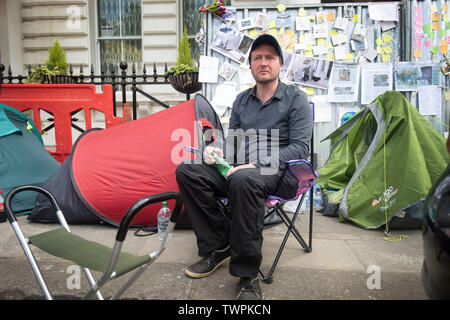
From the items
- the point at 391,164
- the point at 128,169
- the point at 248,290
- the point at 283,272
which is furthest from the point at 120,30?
the point at 248,290

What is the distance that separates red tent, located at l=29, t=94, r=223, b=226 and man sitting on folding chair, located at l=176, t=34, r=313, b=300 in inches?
20.8

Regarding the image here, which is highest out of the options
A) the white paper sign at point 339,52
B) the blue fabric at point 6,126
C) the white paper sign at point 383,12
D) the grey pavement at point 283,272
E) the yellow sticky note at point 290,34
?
the white paper sign at point 383,12

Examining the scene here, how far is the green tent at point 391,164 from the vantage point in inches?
112

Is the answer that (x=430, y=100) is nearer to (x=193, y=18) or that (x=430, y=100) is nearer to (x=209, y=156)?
(x=209, y=156)

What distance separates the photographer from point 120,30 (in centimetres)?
819

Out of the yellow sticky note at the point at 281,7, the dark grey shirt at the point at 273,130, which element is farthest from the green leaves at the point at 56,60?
the dark grey shirt at the point at 273,130

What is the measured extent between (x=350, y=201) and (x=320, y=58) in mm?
1728

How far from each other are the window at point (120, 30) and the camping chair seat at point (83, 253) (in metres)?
7.23

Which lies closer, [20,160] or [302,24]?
[20,160]

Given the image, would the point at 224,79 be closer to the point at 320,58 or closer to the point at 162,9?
the point at 320,58

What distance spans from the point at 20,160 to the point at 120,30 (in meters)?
5.73

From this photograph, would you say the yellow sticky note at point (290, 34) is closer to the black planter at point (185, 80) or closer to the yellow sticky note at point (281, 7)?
the yellow sticky note at point (281, 7)

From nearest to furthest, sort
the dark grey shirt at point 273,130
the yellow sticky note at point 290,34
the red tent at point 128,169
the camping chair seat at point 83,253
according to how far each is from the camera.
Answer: the camping chair seat at point 83,253 < the dark grey shirt at point 273,130 < the red tent at point 128,169 < the yellow sticky note at point 290,34

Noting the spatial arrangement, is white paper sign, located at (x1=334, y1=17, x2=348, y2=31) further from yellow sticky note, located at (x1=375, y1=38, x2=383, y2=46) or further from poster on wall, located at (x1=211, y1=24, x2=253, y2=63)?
poster on wall, located at (x1=211, y1=24, x2=253, y2=63)
